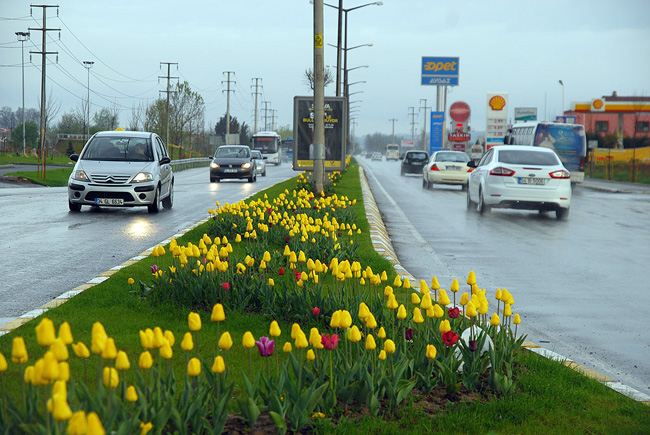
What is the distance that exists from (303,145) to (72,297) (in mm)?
20600

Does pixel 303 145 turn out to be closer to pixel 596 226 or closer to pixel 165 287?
pixel 596 226

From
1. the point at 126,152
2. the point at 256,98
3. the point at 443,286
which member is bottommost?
the point at 443,286

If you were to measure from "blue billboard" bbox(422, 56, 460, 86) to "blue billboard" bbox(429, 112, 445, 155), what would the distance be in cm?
708

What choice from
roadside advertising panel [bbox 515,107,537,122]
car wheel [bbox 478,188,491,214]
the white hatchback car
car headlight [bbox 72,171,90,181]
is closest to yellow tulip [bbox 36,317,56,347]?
car headlight [bbox 72,171,90,181]

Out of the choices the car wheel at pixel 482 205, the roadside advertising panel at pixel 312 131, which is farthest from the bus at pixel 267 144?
the car wheel at pixel 482 205

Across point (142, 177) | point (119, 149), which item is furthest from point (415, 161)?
point (142, 177)

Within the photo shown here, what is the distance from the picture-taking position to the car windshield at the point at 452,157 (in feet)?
113

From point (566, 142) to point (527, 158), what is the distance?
2125 centimetres

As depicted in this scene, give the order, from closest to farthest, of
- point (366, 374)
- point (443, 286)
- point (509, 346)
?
point (366, 374) → point (509, 346) → point (443, 286)

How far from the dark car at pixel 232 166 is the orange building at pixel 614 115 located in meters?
61.9

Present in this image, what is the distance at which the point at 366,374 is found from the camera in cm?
419

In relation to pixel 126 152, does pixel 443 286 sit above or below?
below

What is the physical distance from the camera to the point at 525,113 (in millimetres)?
85438

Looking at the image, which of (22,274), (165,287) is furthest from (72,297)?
(22,274)
